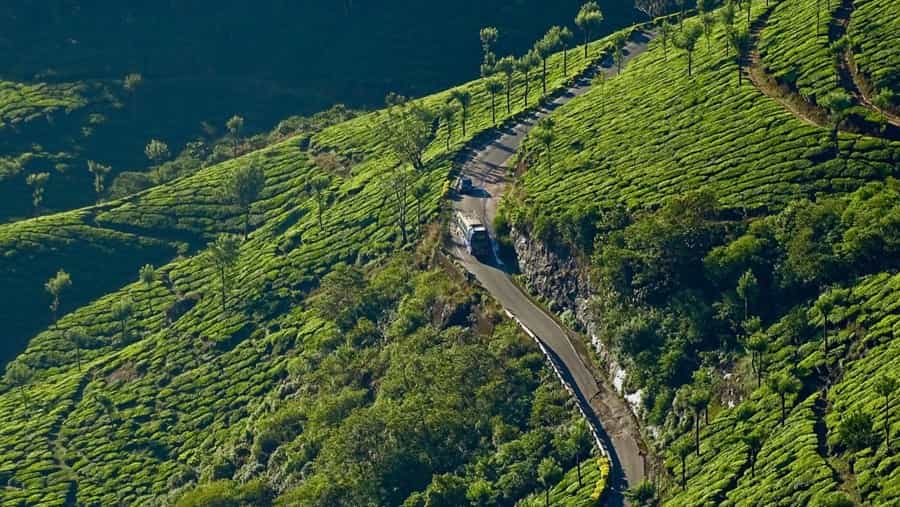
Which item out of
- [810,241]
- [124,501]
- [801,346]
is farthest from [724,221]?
[124,501]

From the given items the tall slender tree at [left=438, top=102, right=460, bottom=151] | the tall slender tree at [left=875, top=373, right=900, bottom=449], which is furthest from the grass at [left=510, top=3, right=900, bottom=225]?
the tall slender tree at [left=875, top=373, right=900, bottom=449]

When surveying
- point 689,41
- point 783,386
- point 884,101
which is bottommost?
point 783,386

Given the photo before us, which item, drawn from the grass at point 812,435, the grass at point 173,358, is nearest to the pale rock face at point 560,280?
the grass at point 812,435

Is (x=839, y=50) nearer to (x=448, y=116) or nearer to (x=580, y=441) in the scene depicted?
(x=448, y=116)

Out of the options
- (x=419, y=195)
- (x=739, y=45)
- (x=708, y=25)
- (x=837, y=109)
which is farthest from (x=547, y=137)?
(x=708, y=25)

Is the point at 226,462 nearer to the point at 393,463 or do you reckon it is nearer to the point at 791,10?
the point at 393,463

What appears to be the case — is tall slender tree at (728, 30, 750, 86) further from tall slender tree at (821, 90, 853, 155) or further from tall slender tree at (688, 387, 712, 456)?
tall slender tree at (688, 387, 712, 456)

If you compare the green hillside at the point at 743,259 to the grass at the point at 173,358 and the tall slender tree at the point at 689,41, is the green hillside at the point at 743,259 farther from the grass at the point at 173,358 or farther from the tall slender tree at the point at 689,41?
the grass at the point at 173,358
